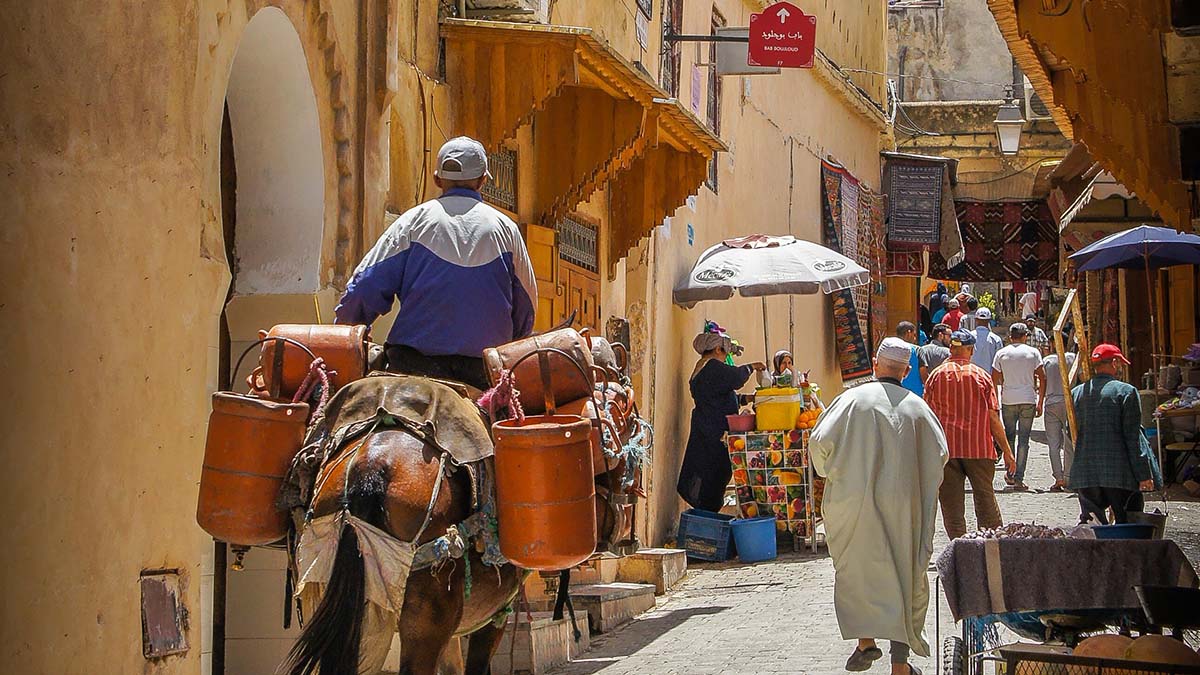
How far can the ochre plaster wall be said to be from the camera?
521 cm

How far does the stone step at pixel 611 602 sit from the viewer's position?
10227 millimetres

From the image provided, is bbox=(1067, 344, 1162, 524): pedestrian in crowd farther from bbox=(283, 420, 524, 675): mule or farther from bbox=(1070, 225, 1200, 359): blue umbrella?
bbox=(283, 420, 524, 675): mule

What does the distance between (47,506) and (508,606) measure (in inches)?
62.9

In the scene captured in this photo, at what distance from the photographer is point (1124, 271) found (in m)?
22.8

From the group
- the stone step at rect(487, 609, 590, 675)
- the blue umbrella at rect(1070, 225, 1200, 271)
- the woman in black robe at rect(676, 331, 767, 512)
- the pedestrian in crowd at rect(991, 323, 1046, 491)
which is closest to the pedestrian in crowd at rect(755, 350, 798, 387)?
the woman in black robe at rect(676, 331, 767, 512)

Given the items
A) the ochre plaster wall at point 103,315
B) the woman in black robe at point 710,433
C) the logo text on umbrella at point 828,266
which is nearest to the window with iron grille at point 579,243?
the woman in black robe at point 710,433

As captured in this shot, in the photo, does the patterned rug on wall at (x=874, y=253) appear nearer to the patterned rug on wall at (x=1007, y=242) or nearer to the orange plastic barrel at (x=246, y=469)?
the patterned rug on wall at (x=1007, y=242)

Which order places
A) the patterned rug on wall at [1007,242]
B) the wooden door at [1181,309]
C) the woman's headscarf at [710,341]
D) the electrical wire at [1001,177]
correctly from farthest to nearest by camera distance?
1. the electrical wire at [1001,177]
2. the patterned rug on wall at [1007,242]
3. the wooden door at [1181,309]
4. the woman's headscarf at [710,341]

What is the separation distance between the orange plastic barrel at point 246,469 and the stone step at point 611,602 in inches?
210

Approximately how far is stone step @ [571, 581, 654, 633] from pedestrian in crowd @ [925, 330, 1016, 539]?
7.16ft

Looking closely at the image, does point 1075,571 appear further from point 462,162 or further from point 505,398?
point 462,162

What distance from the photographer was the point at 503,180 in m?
10.4

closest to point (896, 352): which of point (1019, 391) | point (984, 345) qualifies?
point (1019, 391)

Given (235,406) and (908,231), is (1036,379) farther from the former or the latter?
(235,406)
